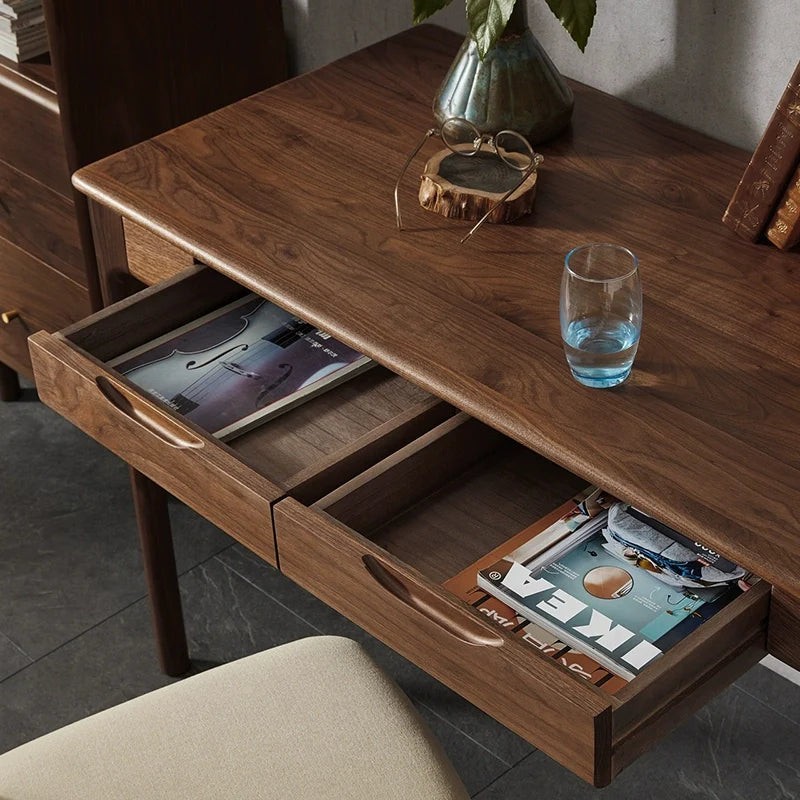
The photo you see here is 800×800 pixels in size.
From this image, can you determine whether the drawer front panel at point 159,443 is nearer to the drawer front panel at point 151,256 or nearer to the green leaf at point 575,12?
the drawer front panel at point 151,256

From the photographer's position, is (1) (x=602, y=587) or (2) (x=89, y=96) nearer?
(1) (x=602, y=587)

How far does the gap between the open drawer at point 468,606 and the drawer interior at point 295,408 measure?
0.04m

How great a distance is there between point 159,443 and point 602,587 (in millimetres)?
488

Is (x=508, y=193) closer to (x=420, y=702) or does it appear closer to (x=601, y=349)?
(x=601, y=349)

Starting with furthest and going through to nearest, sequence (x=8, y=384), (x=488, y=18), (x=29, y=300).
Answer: (x=8, y=384)
(x=29, y=300)
(x=488, y=18)

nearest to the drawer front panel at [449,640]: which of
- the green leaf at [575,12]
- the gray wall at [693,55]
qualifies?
the green leaf at [575,12]

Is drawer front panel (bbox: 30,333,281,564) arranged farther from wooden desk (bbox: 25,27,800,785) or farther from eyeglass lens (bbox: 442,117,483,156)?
eyeglass lens (bbox: 442,117,483,156)

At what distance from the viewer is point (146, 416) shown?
1.50 m

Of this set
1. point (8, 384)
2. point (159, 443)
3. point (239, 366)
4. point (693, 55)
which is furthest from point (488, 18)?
point (8, 384)

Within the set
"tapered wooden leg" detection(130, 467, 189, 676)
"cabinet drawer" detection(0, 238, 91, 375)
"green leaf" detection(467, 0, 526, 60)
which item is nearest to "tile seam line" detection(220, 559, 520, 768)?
"tapered wooden leg" detection(130, 467, 189, 676)

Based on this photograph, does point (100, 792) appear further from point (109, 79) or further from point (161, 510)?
point (109, 79)

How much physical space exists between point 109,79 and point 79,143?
0.10 metres

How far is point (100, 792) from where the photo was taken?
52.4 inches

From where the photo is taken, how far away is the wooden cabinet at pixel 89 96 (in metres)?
1.96
